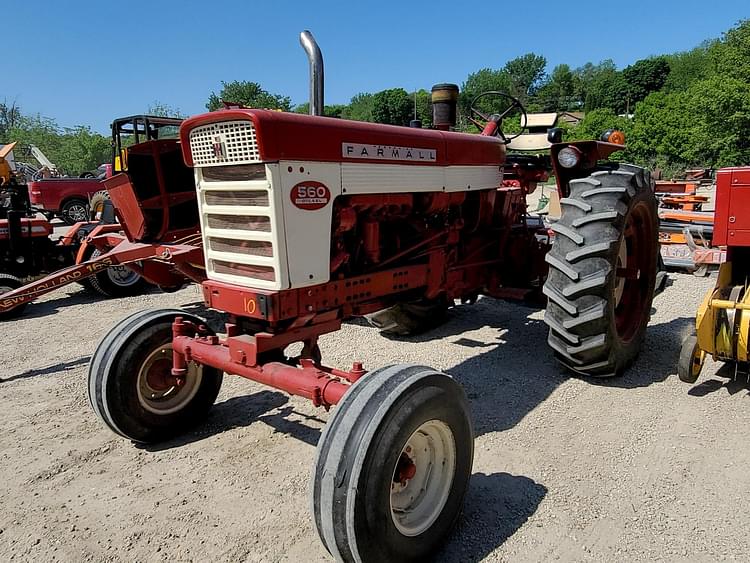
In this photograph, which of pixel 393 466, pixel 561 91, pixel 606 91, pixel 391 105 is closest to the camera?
pixel 393 466

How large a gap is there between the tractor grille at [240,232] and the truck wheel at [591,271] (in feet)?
6.64

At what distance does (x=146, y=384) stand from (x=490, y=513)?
2135 millimetres

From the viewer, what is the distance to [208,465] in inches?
125

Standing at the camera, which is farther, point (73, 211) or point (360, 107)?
point (360, 107)

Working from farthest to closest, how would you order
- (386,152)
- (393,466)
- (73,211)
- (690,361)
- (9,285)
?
(73,211) < (9,285) < (690,361) < (386,152) < (393,466)

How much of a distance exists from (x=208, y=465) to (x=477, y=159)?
280 cm

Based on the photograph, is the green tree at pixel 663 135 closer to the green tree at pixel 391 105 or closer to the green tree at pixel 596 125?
the green tree at pixel 596 125

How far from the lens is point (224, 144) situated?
284 cm

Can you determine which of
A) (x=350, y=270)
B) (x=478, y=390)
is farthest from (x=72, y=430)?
(x=478, y=390)

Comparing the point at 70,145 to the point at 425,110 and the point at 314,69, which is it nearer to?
the point at 425,110

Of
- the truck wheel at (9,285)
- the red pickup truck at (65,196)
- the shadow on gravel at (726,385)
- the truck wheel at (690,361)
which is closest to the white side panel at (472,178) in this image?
the truck wheel at (690,361)

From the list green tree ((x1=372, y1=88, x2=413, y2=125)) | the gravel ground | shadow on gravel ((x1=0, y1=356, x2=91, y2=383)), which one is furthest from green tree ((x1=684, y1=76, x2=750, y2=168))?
green tree ((x1=372, y1=88, x2=413, y2=125))

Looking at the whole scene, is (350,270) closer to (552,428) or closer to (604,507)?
(552,428)

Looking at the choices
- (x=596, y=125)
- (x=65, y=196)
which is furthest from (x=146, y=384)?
(x=596, y=125)
